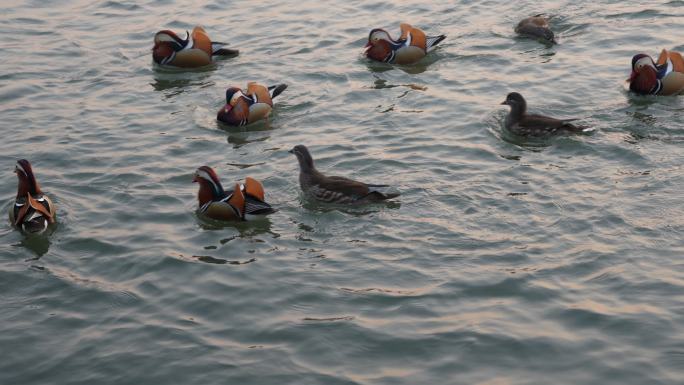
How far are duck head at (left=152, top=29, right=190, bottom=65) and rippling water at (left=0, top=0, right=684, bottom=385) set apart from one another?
0.30m

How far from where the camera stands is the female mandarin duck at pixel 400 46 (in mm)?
17719

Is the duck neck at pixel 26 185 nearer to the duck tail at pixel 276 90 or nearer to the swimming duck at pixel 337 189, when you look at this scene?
the swimming duck at pixel 337 189

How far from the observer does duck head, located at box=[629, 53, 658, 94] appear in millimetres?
15117

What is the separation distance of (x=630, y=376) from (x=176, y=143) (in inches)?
316

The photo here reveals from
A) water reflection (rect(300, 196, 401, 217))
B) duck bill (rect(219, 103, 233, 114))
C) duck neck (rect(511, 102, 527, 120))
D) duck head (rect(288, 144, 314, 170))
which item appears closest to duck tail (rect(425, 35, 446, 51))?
duck neck (rect(511, 102, 527, 120))

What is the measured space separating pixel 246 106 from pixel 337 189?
11.8ft

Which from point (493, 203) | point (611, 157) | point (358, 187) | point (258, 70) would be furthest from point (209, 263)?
point (258, 70)

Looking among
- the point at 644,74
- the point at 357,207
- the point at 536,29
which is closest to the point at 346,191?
the point at 357,207

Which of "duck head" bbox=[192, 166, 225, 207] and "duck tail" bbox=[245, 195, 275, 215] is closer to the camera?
"duck tail" bbox=[245, 195, 275, 215]

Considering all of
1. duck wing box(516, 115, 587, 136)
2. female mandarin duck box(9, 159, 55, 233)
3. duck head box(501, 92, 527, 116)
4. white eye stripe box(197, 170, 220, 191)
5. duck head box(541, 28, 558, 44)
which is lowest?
female mandarin duck box(9, 159, 55, 233)

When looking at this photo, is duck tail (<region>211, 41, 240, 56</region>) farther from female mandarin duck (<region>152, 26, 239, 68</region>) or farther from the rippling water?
the rippling water

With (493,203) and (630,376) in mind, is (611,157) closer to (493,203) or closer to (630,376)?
(493,203)

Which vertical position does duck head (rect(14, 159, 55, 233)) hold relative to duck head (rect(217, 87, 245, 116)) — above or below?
below

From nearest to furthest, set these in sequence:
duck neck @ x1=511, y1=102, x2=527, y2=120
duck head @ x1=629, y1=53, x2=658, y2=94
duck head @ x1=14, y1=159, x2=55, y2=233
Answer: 1. duck head @ x1=14, y1=159, x2=55, y2=233
2. duck neck @ x1=511, y1=102, x2=527, y2=120
3. duck head @ x1=629, y1=53, x2=658, y2=94
